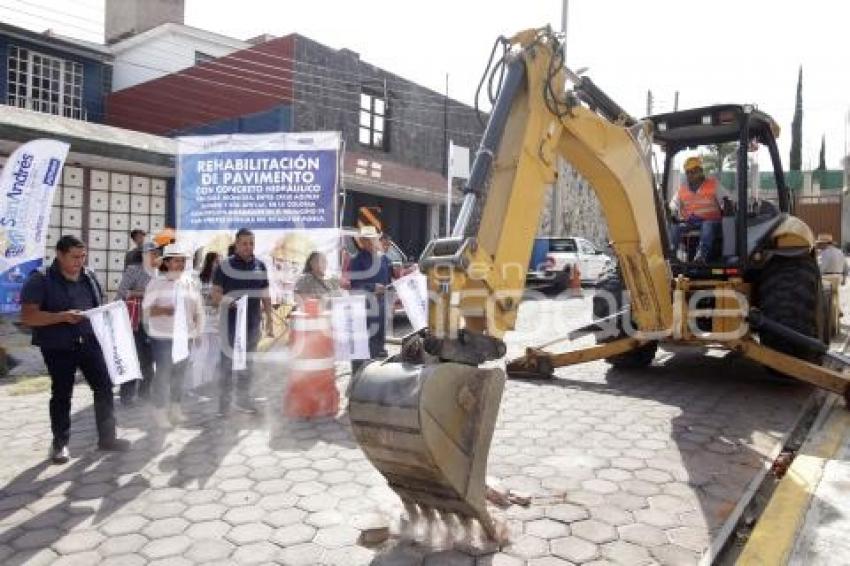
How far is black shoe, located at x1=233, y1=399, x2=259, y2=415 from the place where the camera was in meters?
6.26

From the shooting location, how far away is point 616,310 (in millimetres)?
8047

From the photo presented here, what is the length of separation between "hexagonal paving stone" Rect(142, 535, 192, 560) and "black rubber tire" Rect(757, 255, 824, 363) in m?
5.79

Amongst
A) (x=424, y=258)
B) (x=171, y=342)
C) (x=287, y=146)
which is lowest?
(x=171, y=342)

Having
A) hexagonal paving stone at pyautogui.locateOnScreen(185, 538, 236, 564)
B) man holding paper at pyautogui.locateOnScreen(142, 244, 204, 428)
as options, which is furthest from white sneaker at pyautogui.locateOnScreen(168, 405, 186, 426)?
hexagonal paving stone at pyautogui.locateOnScreen(185, 538, 236, 564)

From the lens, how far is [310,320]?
250 inches

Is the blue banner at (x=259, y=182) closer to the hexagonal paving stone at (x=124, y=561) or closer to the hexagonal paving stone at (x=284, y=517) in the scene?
the hexagonal paving stone at (x=284, y=517)

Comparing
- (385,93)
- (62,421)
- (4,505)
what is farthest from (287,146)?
(385,93)

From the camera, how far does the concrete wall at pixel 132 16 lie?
21.8 meters

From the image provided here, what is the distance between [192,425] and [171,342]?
0.90 meters

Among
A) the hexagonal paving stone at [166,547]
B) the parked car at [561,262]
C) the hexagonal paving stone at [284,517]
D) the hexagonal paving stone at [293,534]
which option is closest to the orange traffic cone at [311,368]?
the hexagonal paving stone at [284,517]

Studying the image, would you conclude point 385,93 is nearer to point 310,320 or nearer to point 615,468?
point 310,320

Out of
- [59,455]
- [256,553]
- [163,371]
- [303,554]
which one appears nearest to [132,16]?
[163,371]

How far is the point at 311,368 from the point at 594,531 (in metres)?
3.27

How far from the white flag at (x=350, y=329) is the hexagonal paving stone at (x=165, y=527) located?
312cm
